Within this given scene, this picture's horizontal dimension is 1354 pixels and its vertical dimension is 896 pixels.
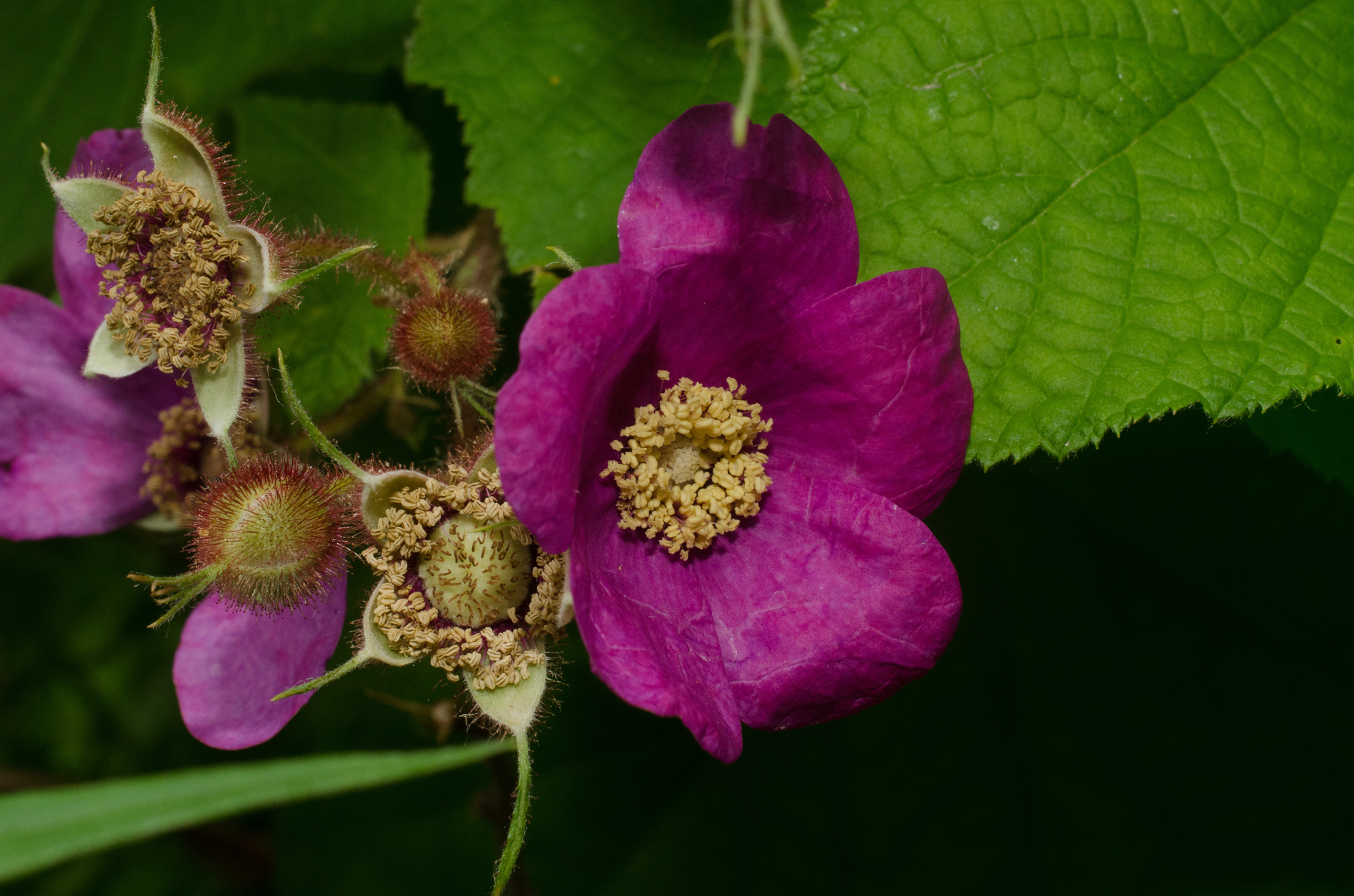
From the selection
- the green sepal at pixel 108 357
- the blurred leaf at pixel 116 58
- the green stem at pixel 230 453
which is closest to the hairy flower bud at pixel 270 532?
the green stem at pixel 230 453

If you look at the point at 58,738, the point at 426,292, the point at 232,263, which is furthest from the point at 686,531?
the point at 58,738

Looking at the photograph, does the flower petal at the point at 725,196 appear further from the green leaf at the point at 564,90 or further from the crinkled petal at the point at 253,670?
the crinkled petal at the point at 253,670

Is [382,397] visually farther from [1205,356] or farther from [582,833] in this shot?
[582,833]

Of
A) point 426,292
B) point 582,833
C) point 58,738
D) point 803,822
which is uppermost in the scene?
point 426,292

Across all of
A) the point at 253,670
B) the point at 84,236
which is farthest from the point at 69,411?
the point at 253,670

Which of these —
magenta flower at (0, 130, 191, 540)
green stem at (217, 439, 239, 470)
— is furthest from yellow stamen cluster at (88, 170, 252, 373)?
magenta flower at (0, 130, 191, 540)

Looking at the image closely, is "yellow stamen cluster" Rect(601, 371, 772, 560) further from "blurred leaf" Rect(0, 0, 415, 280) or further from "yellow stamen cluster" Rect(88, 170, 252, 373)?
"blurred leaf" Rect(0, 0, 415, 280)
